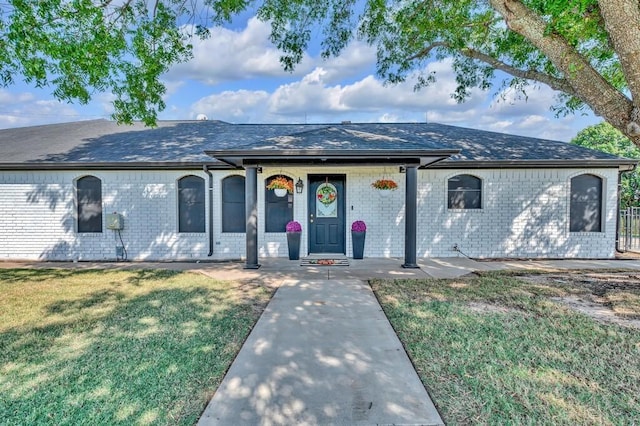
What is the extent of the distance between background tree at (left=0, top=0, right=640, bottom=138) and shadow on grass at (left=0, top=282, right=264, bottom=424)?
139 inches

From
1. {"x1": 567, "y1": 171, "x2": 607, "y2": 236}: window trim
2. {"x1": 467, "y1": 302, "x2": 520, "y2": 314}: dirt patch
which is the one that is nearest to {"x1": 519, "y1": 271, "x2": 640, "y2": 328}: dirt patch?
{"x1": 467, "y1": 302, "x2": 520, "y2": 314}: dirt patch

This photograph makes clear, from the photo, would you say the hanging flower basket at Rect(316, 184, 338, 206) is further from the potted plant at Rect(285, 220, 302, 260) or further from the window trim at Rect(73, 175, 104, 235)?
the window trim at Rect(73, 175, 104, 235)

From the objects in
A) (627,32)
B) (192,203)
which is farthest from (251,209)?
(627,32)

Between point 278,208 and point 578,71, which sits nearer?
point 578,71

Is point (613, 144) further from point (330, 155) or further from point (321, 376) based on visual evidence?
point (321, 376)

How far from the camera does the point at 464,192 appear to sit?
9.30 metres

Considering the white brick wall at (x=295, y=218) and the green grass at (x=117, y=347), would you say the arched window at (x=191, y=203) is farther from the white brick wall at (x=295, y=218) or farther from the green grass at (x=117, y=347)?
the green grass at (x=117, y=347)

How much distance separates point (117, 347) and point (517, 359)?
4.23 m

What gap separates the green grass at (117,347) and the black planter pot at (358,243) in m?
3.64

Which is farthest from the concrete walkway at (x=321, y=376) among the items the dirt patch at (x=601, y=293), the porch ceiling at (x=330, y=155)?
the porch ceiling at (x=330, y=155)

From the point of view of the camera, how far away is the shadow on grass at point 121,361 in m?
2.48

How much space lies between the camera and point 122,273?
7.36m

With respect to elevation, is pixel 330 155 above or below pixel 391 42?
below

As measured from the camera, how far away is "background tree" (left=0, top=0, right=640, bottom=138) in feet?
14.0
